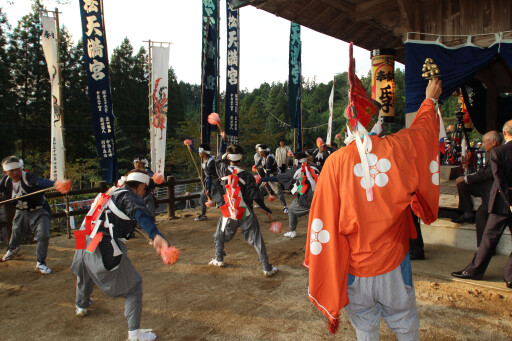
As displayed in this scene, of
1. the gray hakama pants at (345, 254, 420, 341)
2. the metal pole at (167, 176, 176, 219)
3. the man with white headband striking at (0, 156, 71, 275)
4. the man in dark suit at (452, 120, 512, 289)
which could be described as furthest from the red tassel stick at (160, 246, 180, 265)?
the metal pole at (167, 176, 176, 219)

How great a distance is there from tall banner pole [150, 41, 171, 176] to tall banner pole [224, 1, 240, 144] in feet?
6.62

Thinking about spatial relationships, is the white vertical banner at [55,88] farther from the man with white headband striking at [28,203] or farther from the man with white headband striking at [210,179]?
the man with white headband striking at [210,179]

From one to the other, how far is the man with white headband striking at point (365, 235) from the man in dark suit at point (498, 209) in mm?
2451

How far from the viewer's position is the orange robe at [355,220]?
2131mm

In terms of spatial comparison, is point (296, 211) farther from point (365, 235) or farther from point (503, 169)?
point (365, 235)

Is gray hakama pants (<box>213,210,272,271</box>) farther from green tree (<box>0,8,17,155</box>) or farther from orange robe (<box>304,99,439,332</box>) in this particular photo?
green tree (<box>0,8,17,155</box>)

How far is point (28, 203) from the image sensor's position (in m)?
5.61

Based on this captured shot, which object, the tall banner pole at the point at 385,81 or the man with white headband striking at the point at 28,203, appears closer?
the man with white headband striking at the point at 28,203

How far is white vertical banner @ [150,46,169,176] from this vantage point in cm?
920

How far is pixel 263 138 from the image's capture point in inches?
1013

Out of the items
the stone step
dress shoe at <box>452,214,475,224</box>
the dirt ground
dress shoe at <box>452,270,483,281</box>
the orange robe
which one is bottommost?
the dirt ground

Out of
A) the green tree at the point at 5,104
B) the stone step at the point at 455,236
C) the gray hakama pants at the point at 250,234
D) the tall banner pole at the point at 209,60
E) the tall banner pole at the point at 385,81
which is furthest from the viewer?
the green tree at the point at 5,104

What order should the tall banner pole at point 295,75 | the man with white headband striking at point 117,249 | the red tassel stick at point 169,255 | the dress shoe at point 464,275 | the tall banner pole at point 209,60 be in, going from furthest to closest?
the tall banner pole at point 295,75 < the tall banner pole at point 209,60 < the dress shoe at point 464,275 < the man with white headband striking at point 117,249 < the red tassel stick at point 169,255

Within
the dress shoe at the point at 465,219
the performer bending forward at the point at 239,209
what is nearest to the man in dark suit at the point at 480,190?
the dress shoe at the point at 465,219
